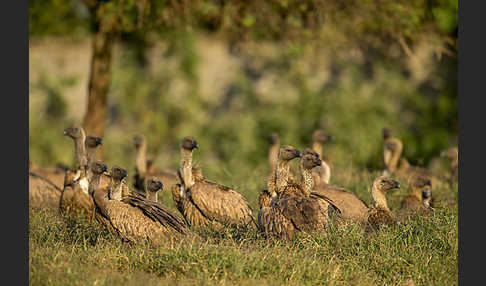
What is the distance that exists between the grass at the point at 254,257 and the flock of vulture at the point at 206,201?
0.20 metres

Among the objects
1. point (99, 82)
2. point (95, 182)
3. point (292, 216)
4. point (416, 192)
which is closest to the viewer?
point (292, 216)

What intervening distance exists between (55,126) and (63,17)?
3278mm

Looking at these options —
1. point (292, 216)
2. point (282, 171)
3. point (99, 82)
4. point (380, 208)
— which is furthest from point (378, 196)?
point (99, 82)

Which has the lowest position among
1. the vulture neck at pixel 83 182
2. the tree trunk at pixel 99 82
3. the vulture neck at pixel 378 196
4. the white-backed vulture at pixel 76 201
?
the white-backed vulture at pixel 76 201

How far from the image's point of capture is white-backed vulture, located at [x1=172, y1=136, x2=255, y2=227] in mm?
8242

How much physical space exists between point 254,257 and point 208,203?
2.09 meters

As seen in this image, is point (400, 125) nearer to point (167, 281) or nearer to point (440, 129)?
point (440, 129)

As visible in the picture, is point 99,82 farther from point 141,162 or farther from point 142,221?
point 142,221

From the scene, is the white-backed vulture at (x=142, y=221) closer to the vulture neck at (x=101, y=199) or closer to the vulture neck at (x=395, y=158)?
the vulture neck at (x=101, y=199)

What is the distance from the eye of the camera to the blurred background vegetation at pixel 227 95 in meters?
16.6

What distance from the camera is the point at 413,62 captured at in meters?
17.5

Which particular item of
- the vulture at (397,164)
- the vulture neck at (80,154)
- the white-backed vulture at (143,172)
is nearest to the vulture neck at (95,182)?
the vulture neck at (80,154)

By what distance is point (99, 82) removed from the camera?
1347 cm

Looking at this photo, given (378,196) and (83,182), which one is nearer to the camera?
(378,196)
